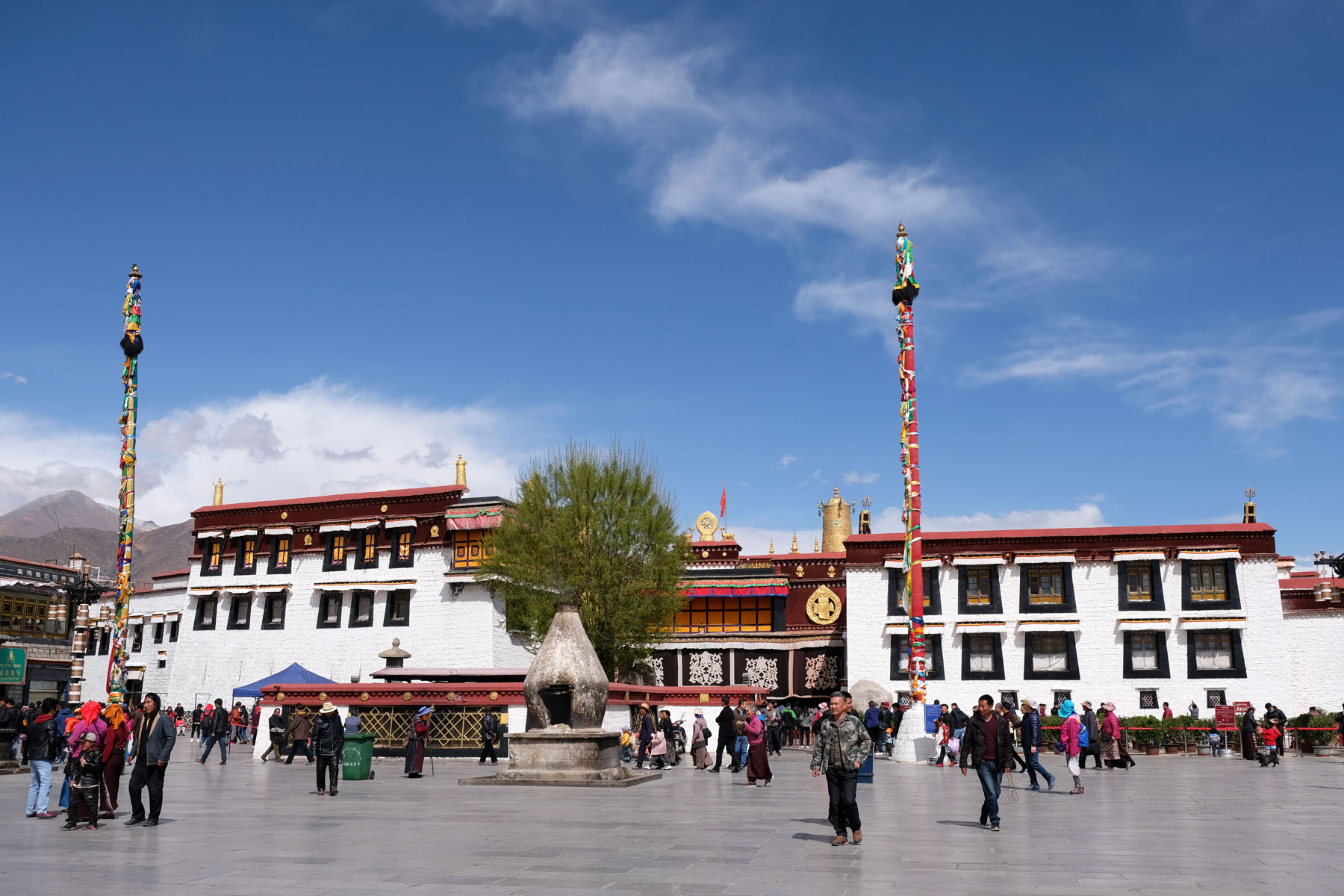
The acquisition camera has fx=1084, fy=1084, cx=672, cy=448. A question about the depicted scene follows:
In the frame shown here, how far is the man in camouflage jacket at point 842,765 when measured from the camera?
11320 mm

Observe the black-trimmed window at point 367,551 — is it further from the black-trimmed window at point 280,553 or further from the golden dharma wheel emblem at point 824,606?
the golden dharma wheel emblem at point 824,606

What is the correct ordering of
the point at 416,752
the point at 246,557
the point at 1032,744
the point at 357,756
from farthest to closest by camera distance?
the point at 246,557, the point at 416,752, the point at 357,756, the point at 1032,744

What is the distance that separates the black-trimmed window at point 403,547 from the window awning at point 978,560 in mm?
22216

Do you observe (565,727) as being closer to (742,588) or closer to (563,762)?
(563,762)

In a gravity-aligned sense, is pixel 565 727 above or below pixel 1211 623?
below

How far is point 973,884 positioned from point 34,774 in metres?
11.9

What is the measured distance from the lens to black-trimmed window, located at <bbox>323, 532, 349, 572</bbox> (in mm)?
47000

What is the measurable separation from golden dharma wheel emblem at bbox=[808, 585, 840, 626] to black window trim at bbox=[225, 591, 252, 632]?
2469cm

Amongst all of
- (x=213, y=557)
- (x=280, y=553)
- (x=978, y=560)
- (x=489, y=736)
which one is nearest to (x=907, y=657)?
(x=978, y=560)

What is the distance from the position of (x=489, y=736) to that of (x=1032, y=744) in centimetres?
1323

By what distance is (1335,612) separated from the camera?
4044 cm

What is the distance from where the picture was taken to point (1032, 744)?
2117 centimetres

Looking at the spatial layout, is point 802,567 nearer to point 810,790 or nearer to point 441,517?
point 441,517

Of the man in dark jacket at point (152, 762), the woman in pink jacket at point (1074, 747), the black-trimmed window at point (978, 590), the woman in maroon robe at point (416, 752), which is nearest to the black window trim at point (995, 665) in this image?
the black-trimmed window at point (978, 590)
